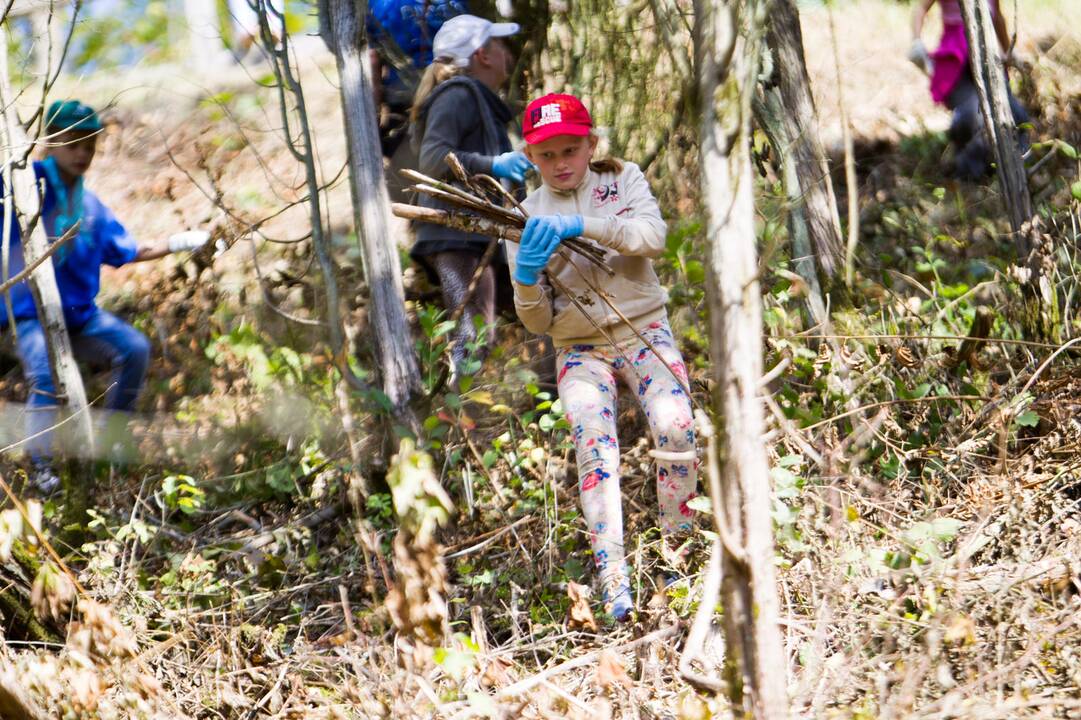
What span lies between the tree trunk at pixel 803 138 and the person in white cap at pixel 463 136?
43.2 inches

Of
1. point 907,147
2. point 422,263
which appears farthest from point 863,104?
point 422,263

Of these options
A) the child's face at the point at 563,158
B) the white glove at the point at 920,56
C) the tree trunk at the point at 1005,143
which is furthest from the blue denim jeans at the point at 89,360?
the white glove at the point at 920,56

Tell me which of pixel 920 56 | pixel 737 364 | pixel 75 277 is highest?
pixel 920 56

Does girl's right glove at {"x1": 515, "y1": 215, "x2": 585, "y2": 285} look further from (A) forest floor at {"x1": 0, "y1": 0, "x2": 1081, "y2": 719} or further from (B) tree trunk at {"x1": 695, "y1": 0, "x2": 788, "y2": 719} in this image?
(B) tree trunk at {"x1": 695, "y1": 0, "x2": 788, "y2": 719}

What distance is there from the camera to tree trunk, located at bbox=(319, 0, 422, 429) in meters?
4.07

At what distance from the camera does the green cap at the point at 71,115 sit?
443 cm

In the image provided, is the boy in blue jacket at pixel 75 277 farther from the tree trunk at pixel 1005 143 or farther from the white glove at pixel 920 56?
the white glove at pixel 920 56

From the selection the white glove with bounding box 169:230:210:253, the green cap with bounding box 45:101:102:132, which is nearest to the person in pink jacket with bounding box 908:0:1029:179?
the white glove with bounding box 169:230:210:253

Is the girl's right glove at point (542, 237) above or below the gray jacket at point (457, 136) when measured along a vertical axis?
below

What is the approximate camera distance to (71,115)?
447 centimetres

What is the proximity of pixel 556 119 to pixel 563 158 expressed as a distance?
0.15 m

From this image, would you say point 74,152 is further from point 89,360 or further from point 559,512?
point 559,512

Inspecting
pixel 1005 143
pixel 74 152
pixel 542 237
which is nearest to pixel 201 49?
pixel 74 152

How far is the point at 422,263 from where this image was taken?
15.7ft
